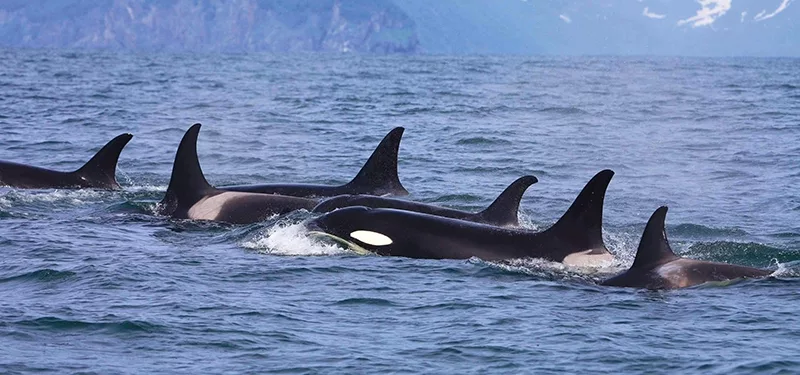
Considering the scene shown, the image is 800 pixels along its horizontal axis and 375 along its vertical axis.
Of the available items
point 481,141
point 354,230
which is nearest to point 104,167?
point 354,230

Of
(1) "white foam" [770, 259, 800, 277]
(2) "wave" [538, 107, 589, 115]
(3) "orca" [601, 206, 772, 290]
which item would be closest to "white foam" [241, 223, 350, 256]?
(3) "orca" [601, 206, 772, 290]

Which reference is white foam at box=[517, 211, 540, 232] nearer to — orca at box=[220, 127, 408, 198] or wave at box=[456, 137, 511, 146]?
orca at box=[220, 127, 408, 198]

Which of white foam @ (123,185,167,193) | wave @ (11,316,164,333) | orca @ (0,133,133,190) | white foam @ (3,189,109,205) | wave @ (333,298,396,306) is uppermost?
orca @ (0,133,133,190)

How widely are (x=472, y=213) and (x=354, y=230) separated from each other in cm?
229

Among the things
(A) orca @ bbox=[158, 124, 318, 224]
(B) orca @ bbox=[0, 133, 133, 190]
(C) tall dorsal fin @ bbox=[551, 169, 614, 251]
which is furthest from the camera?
(B) orca @ bbox=[0, 133, 133, 190]

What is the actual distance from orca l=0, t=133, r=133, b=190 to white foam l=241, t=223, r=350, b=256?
540 centimetres

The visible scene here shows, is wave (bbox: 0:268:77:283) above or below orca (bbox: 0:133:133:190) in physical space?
below

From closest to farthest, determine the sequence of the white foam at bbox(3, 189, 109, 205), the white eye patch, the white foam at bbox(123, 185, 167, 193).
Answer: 1. the white eye patch
2. the white foam at bbox(3, 189, 109, 205)
3. the white foam at bbox(123, 185, 167, 193)

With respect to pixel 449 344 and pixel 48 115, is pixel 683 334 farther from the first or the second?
pixel 48 115

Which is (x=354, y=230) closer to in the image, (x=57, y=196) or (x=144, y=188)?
(x=57, y=196)

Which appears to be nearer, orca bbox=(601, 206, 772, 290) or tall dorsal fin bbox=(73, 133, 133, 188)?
orca bbox=(601, 206, 772, 290)

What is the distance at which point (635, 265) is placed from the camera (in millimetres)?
11875

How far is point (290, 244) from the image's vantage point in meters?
13.8

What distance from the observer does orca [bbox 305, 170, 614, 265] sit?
12.8 meters
